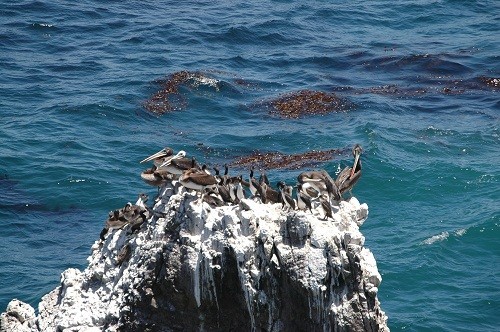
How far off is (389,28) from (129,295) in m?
36.9

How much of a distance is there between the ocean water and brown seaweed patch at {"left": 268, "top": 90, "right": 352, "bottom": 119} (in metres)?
0.40

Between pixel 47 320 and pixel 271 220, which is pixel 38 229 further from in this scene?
pixel 271 220

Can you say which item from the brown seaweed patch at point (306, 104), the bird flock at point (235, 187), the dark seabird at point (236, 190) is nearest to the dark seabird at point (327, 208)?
the bird flock at point (235, 187)

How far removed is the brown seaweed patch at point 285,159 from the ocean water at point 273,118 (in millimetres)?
446

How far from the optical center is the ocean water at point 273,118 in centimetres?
2750

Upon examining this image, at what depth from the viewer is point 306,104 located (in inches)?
1543

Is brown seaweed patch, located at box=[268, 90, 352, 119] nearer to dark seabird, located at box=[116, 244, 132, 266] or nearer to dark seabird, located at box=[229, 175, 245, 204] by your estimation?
dark seabird, located at box=[229, 175, 245, 204]

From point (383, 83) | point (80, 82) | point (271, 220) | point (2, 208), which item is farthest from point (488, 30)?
point (271, 220)

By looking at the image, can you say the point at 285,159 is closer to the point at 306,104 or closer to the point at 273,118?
the point at 273,118

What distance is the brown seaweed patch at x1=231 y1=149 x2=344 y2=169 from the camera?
109ft

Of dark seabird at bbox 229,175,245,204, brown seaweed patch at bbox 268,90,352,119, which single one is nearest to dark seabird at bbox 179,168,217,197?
dark seabird at bbox 229,175,245,204

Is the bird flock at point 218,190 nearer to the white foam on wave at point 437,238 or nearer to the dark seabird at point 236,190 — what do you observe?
the dark seabird at point 236,190

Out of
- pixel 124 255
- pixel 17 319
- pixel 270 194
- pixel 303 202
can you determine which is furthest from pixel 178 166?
pixel 17 319

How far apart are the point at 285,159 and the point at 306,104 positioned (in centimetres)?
601
